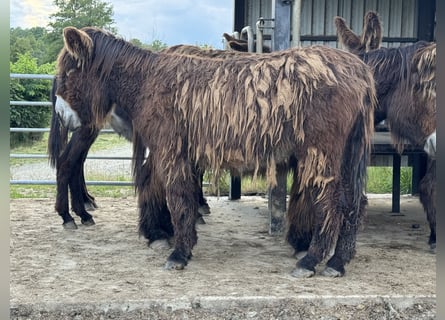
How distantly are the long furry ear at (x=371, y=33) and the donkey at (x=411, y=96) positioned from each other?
1.05 ft

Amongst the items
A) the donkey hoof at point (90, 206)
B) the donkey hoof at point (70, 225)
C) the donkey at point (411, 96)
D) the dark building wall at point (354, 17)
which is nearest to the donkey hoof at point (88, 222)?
the donkey hoof at point (70, 225)

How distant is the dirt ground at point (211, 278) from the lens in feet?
10.0

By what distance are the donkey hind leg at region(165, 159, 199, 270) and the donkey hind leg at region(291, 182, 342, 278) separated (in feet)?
2.72

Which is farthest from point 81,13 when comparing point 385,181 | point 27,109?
point 385,181

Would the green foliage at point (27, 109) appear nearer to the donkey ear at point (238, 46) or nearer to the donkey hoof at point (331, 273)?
the donkey ear at point (238, 46)

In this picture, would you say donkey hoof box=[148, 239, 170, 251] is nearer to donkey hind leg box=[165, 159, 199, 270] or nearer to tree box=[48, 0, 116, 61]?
donkey hind leg box=[165, 159, 199, 270]

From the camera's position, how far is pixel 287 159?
3.83 m

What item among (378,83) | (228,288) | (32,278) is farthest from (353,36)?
(32,278)

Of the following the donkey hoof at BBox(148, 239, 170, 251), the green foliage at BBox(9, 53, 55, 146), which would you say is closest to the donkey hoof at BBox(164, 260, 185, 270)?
the donkey hoof at BBox(148, 239, 170, 251)

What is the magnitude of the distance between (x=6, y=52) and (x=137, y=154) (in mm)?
3636

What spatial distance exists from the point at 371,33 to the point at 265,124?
2.17 m

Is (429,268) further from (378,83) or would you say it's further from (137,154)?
(137,154)

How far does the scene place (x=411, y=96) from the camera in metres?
4.38

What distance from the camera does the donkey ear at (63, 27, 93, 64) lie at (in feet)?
13.4
